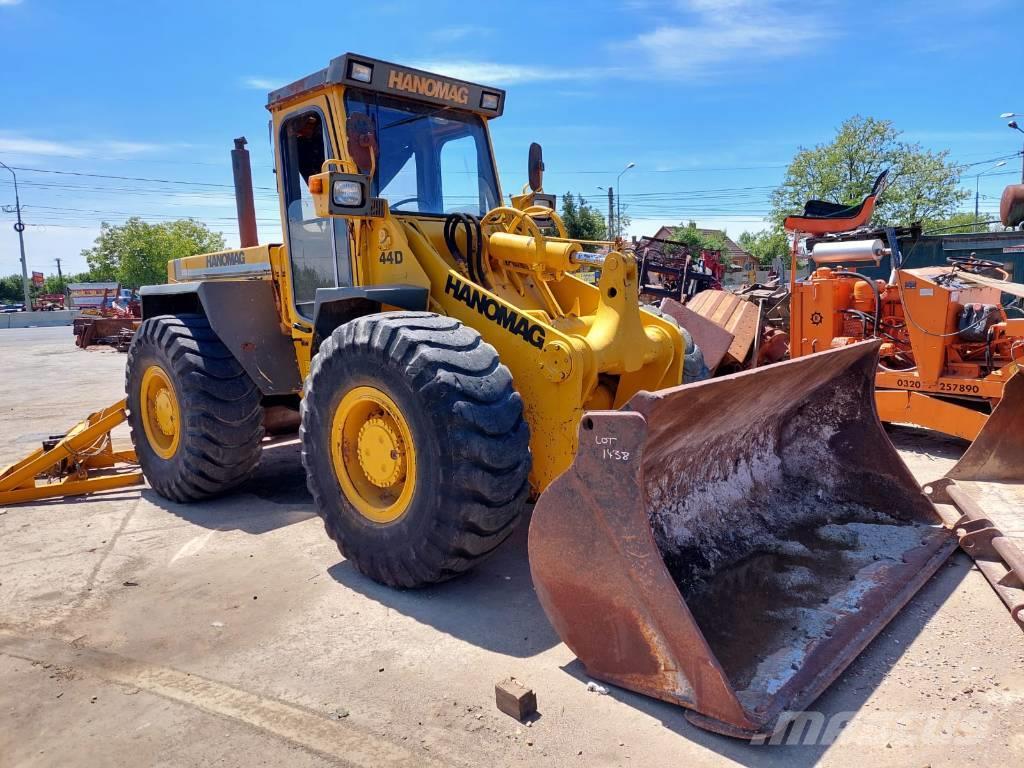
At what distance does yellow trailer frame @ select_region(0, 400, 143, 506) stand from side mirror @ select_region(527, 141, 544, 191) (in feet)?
11.9

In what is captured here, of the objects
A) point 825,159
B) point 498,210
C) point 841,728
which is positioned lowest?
point 841,728

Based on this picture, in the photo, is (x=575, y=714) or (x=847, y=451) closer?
(x=575, y=714)

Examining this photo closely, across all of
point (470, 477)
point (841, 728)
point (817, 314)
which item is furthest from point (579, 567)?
point (817, 314)

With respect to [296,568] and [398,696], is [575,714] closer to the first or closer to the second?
[398,696]

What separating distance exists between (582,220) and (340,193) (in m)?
36.0

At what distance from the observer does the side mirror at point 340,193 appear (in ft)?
13.0

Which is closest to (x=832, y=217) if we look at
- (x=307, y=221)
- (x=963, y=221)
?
(x=307, y=221)

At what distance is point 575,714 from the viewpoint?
2.69 metres

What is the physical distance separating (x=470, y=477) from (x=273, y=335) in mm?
2763

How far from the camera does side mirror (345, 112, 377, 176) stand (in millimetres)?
4078

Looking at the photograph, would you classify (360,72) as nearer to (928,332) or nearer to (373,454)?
(373,454)

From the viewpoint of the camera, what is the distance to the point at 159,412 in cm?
561

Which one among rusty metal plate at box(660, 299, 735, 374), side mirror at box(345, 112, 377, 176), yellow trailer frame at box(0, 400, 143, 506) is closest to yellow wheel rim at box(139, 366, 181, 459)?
yellow trailer frame at box(0, 400, 143, 506)

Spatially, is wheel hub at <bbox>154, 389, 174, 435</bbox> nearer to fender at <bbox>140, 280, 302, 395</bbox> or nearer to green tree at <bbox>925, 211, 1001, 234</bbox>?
fender at <bbox>140, 280, 302, 395</bbox>
